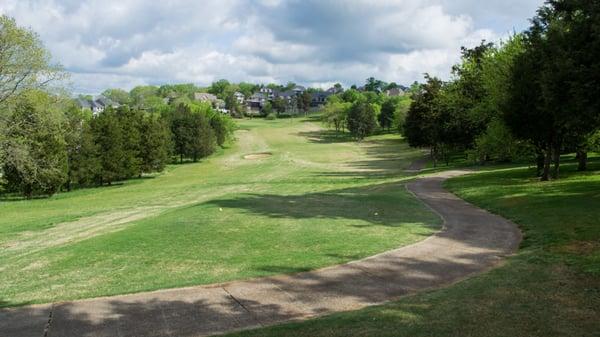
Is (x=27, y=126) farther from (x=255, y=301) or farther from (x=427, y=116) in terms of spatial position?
(x=427, y=116)

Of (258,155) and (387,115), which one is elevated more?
(387,115)

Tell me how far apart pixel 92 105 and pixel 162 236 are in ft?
566

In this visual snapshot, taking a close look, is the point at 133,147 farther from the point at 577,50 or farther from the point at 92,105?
the point at 92,105

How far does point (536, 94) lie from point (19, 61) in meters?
32.6

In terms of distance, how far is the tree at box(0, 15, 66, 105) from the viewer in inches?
1299

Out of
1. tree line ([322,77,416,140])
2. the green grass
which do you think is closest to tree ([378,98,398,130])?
tree line ([322,77,416,140])

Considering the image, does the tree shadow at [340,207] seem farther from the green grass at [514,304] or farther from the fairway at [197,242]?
the green grass at [514,304]

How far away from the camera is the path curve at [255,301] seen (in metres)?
7.93

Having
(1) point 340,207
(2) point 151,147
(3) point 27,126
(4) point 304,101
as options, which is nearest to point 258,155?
(2) point 151,147

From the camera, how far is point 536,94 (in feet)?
85.5

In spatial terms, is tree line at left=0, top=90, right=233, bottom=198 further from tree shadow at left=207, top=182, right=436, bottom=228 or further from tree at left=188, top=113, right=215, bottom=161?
tree shadow at left=207, top=182, right=436, bottom=228

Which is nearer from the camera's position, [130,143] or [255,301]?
[255,301]

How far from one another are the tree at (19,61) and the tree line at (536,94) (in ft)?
101

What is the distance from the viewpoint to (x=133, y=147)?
2347 inches
